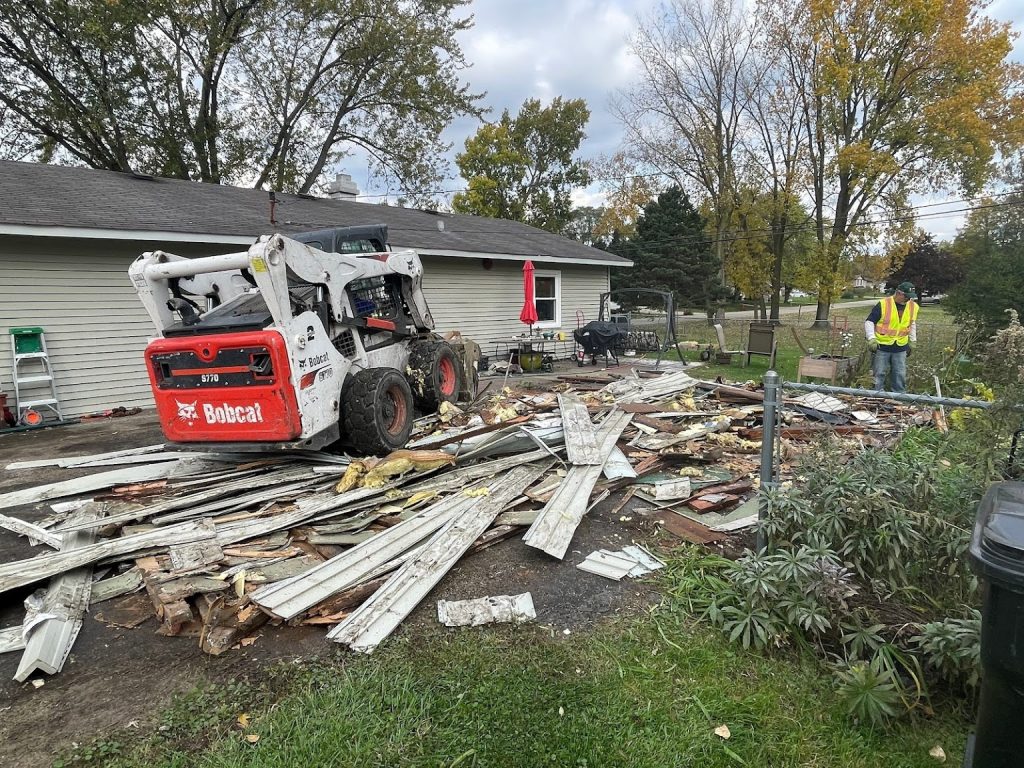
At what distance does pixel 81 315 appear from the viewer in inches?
329

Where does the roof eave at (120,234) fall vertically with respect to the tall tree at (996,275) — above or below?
above

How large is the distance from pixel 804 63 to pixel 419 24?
656 inches

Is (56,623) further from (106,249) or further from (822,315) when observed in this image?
(822,315)

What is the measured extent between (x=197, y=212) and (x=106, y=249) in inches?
76.8

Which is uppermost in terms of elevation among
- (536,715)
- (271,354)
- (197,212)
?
(197,212)

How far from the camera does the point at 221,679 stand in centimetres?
257

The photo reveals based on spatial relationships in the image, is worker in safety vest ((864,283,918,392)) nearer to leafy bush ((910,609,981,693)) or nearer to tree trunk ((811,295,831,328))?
leafy bush ((910,609,981,693))

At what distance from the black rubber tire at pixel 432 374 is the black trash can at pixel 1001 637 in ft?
19.6

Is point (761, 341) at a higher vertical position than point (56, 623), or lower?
higher

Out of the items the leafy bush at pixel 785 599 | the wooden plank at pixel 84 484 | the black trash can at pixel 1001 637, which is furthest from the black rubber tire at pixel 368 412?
the black trash can at pixel 1001 637

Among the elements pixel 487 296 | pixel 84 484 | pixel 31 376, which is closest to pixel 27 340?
pixel 31 376

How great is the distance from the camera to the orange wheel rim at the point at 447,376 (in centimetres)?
749

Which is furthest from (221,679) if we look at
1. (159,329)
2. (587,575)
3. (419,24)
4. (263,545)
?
(419,24)

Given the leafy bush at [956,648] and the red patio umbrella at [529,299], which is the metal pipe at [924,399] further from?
the red patio umbrella at [529,299]
